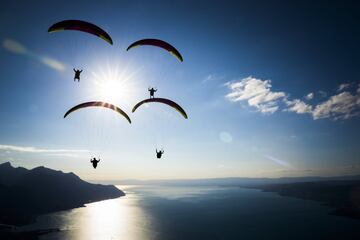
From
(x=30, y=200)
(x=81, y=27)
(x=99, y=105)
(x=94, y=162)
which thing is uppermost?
(x=81, y=27)

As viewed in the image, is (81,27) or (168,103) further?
(168,103)

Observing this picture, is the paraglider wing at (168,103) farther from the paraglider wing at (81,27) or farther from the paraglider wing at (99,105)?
the paraglider wing at (81,27)

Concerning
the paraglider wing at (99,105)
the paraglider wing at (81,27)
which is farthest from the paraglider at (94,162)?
the paraglider wing at (81,27)

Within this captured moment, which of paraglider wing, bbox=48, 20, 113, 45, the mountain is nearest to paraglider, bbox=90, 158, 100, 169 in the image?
paraglider wing, bbox=48, 20, 113, 45

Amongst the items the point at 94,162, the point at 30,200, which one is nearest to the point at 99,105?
the point at 94,162

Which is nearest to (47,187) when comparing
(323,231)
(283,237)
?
(283,237)

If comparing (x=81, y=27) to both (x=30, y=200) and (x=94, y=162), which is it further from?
(x=30, y=200)

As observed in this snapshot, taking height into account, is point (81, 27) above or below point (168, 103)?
above

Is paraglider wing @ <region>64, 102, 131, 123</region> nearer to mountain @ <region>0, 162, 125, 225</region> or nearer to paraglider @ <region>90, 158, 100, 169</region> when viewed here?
paraglider @ <region>90, 158, 100, 169</region>
